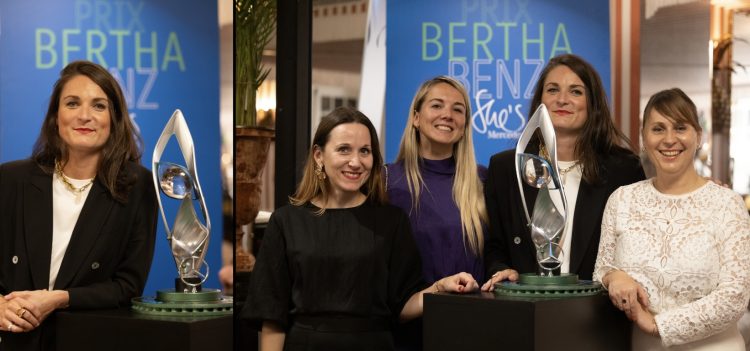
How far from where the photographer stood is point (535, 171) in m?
2.90

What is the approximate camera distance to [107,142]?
3078 millimetres

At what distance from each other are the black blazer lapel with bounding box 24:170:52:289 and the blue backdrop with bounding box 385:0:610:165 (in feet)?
8.81

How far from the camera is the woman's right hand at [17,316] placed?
2.81m

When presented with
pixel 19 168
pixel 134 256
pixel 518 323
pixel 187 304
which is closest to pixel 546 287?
pixel 518 323

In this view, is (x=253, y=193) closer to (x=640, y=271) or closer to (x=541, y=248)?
(x=541, y=248)

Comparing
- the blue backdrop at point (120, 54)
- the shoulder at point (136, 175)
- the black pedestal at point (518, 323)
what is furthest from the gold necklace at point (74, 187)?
the blue backdrop at point (120, 54)

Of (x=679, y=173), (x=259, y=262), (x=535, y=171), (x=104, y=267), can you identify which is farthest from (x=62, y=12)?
(x=679, y=173)

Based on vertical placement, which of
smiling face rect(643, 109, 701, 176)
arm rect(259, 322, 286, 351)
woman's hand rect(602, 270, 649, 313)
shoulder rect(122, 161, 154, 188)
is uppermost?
smiling face rect(643, 109, 701, 176)

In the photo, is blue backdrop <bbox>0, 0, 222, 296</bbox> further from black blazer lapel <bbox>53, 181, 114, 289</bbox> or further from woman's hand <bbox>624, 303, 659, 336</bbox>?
woman's hand <bbox>624, 303, 659, 336</bbox>

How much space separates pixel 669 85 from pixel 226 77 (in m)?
4.35

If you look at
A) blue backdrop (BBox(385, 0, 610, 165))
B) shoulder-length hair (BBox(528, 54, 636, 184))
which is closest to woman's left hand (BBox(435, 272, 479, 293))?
shoulder-length hair (BBox(528, 54, 636, 184))

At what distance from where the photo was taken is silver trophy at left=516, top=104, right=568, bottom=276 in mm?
2840

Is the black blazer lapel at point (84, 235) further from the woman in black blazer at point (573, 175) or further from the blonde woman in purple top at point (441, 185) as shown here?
the woman in black blazer at point (573, 175)

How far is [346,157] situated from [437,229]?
0.49 m
